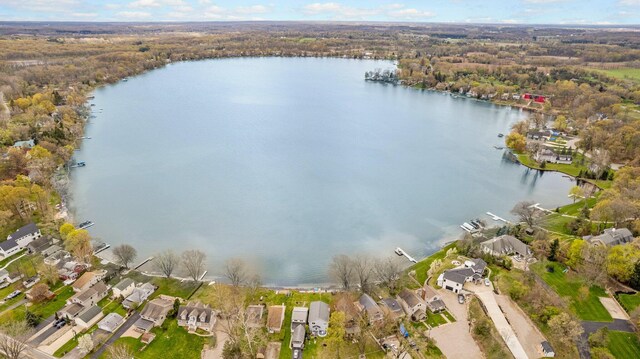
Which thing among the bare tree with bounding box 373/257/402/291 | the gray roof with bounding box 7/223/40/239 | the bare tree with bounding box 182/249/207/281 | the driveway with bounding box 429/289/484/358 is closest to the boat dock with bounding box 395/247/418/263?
the bare tree with bounding box 373/257/402/291

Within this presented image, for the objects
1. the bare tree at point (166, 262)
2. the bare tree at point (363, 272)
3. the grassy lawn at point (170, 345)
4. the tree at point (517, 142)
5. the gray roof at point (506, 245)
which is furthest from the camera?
the tree at point (517, 142)

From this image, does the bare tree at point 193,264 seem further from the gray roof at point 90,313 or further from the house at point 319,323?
the house at point 319,323

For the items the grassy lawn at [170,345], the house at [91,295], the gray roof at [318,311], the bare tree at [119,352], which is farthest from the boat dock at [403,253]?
the house at [91,295]

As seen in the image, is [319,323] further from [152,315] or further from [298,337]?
[152,315]

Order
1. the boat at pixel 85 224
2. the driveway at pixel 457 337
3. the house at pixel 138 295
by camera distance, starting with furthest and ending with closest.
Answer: the boat at pixel 85 224 → the house at pixel 138 295 → the driveway at pixel 457 337

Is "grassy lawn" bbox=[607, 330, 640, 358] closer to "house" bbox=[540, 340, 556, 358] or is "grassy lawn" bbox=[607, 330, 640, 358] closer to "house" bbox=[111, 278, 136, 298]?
"house" bbox=[540, 340, 556, 358]

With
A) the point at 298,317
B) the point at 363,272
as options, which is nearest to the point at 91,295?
the point at 298,317

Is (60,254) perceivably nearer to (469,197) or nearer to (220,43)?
(469,197)
